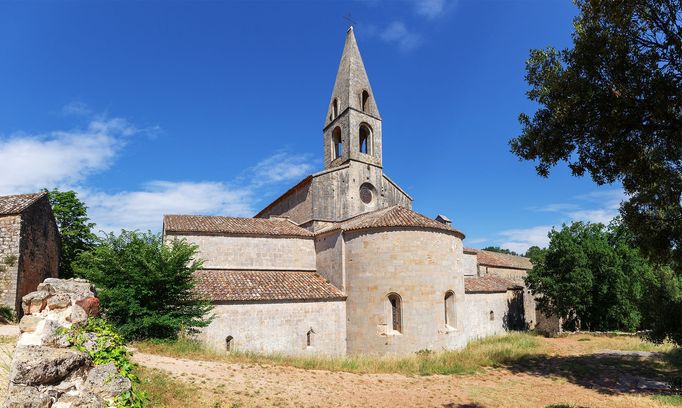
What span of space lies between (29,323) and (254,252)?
15792 mm

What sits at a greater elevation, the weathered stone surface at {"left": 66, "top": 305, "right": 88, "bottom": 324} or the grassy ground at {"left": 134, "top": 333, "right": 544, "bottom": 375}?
the weathered stone surface at {"left": 66, "top": 305, "right": 88, "bottom": 324}

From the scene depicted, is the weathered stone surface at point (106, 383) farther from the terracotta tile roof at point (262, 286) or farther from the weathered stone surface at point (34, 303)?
the terracotta tile roof at point (262, 286)

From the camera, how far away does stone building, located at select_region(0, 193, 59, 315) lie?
1745cm

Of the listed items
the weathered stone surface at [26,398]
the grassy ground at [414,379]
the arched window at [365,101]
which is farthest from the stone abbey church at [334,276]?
the weathered stone surface at [26,398]

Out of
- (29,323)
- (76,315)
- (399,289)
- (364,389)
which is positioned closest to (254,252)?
(399,289)

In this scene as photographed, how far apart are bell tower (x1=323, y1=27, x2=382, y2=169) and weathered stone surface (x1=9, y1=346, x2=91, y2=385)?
21.5 metres

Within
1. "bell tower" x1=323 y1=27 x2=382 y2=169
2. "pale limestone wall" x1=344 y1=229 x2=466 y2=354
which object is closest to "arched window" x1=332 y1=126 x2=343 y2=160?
"bell tower" x1=323 y1=27 x2=382 y2=169

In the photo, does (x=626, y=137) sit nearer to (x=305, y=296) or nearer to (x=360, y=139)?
(x=305, y=296)

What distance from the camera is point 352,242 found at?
65.9 ft

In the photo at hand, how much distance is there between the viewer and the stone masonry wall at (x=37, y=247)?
18141mm

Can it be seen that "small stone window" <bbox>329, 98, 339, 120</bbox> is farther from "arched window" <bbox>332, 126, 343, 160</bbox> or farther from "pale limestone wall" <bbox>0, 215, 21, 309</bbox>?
"pale limestone wall" <bbox>0, 215, 21, 309</bbox>

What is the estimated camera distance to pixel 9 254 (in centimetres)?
1758

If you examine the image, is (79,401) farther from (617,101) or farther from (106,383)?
(617,101)

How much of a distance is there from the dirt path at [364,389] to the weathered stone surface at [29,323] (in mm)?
3994
